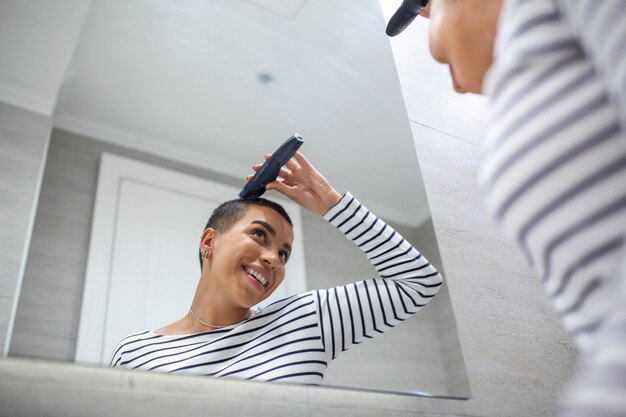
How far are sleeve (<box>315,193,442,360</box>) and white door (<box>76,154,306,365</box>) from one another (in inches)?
3.8

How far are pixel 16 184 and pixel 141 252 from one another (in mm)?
219

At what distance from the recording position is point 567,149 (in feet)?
1.19

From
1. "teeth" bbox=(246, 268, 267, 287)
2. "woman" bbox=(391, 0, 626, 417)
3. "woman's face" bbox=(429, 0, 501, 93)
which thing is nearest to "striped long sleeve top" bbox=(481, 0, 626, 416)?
"woman" bbox=(391, 0, 626, 417)

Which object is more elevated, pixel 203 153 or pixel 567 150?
pixel 567 150

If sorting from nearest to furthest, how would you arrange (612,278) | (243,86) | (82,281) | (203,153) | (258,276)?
(612,278) → (82,281) → (258,276) → (203,153) → (243,86)

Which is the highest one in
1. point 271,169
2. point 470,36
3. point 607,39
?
point 607,39

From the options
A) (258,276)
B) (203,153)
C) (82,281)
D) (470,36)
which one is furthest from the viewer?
(203,153)

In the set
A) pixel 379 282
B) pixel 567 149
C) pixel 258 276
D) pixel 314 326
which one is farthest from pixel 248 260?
pixel 567 149

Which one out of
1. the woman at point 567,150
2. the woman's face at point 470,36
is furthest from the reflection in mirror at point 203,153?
the woman at point 567,150

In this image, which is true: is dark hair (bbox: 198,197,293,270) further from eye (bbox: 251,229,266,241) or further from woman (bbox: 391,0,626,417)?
woman (bbox: 391,0,626,417)

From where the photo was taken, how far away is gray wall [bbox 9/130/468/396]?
2.63 ft

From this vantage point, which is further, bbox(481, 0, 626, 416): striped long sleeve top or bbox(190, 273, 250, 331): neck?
bbox(190, 273, 250, 331): neck

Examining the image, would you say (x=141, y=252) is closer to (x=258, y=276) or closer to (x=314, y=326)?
(x=258, y=276)

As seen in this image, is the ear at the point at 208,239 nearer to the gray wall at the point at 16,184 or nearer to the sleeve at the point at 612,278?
the gray wall at the point at 16,184
